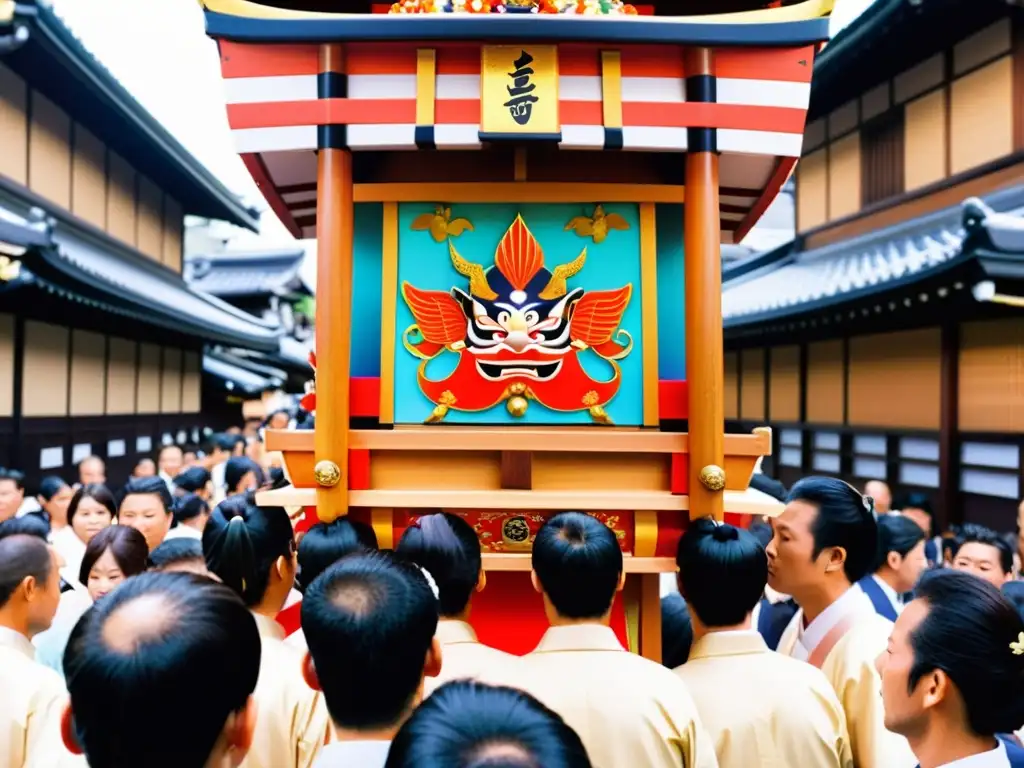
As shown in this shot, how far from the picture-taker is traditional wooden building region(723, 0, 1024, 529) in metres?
7.96

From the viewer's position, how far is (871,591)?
13.2 ft

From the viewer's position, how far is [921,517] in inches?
283

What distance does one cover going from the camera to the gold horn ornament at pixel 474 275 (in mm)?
3160

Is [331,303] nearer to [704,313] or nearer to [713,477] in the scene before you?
[704,313]

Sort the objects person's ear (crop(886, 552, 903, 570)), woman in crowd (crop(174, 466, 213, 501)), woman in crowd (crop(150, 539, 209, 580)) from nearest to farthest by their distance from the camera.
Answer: woman in crowd (crop(150, 539, 209, 580))
person's ear (crop(886, 552, 903, 570))
woman in crowd (crop(174, 466, 213, 501))

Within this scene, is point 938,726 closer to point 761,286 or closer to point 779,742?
point 779,742

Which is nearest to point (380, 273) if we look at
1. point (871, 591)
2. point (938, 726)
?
point (938, 726)

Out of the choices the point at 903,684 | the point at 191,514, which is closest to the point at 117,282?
the point at 191,514

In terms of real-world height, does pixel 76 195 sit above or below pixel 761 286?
above

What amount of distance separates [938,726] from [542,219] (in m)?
2.24

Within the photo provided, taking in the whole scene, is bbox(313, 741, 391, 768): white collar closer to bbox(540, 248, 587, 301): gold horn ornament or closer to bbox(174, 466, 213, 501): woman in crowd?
bbox(540, 248, 587, 301): gold horn ornament

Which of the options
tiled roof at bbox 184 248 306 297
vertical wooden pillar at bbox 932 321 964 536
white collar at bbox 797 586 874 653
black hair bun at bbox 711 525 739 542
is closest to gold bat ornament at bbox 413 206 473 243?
black hair bun at bbox 711 525 739 542

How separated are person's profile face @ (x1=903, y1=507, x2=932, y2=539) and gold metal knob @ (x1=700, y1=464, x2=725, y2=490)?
5131 millimetres

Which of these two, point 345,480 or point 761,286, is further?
point 761,286
